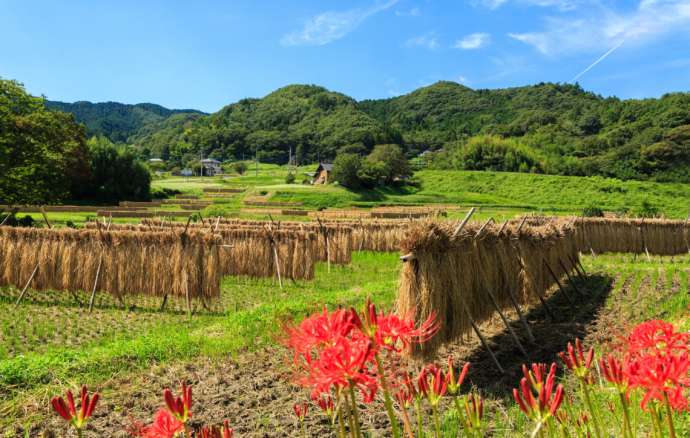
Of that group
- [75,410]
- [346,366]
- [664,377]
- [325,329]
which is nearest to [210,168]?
[75,410]

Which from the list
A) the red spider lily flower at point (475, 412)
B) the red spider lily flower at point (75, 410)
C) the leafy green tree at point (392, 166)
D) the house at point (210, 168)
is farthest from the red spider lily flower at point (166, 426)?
the house at point (210, 168)

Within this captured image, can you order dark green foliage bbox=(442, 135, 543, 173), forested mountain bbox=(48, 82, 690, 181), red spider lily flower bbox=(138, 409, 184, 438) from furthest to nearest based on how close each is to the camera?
dark green foliage bbox=(442, 135, 543, 173) < forested mountain bbox=(48, 82, 690, 181) < red spider lily flower bbox=(138, 409, 184, 438)

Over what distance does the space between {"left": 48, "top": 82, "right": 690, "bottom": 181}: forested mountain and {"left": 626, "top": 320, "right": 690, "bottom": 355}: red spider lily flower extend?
82.2 meters

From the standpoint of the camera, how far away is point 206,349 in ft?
27.1

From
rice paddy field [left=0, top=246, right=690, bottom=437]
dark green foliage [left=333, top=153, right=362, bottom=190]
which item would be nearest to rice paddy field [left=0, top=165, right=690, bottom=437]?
rice paddy field [left=0, top=246, right=690, bottom=437]

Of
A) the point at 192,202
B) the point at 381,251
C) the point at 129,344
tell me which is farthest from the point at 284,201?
the point at 129,344

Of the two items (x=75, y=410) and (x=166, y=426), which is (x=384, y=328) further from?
(x=75, y=410)

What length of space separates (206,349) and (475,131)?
134458mm

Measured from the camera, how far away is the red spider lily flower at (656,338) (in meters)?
1.69

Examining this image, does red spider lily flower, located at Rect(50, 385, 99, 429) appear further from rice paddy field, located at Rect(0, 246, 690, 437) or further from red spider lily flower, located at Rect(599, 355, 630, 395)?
red spider lily flower, located at Rect(599, 355, 630, 395)

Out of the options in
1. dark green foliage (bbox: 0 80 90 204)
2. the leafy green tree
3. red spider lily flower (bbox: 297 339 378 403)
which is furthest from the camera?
the leafy green tree

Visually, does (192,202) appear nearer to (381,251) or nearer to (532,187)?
(381,251)

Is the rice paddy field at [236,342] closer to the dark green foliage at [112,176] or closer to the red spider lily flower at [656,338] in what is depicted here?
the red spider lily flower at [656,338]

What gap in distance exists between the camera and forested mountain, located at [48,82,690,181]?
260 feet
